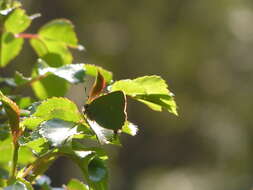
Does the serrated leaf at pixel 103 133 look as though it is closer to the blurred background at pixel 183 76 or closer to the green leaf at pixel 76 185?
the green leaf at pixel 76 185

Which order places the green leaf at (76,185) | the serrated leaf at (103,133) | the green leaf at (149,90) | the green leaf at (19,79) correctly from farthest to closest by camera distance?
the green leaf at (19,79) < the green leaf at (76,185) < the green leaf at (149,90) < the serrated leaf at (103,133)

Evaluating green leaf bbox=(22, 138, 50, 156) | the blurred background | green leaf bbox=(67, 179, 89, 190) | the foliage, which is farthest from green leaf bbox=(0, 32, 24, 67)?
the blurred background

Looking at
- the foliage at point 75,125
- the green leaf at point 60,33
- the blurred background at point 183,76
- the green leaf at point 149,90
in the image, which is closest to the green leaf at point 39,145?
the foliage at point 75,125

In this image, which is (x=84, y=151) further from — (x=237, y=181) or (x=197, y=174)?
(x=197, y=174)

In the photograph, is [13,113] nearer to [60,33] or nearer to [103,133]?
[103,133]

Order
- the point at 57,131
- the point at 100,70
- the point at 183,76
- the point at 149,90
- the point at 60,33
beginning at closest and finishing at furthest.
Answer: the point at 57,131, the point at 149,90, the point at 100,70, the point at 60,33, the point at 183,76

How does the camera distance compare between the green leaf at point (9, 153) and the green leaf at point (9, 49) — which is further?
the green leaf at point (9, 49)

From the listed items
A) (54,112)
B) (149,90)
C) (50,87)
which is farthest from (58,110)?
(50,87)
